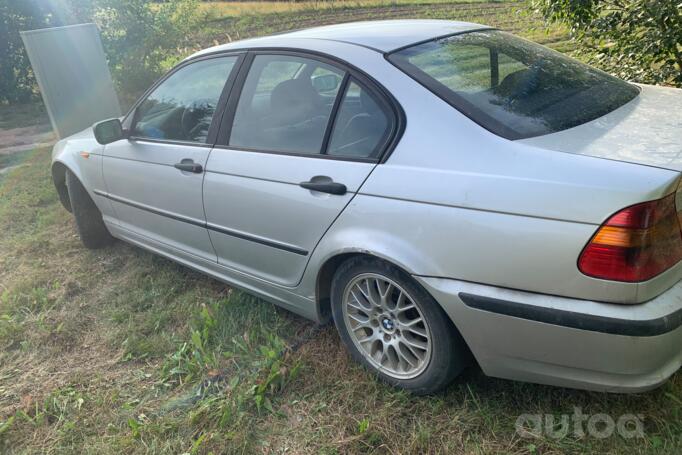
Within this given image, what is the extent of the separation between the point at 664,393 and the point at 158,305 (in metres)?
2.73

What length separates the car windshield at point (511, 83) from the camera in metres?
2.15

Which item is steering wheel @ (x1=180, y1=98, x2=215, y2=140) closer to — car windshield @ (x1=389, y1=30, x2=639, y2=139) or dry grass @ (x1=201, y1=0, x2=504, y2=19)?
car windshield @ (x1=389, y1=30, x2=639, y2=139)

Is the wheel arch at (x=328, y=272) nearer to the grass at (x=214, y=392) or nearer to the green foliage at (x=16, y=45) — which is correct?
the grass at (x=214, y=392)

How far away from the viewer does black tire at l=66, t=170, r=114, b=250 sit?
4.18 metres

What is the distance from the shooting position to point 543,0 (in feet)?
14.4

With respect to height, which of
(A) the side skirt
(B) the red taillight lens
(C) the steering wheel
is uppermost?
(C) the steering wheel

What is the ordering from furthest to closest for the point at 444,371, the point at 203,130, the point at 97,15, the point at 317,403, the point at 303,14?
the point at 303,14, the point at 97,15, the point at 203,130, the point at 317,403, the point at 444,371

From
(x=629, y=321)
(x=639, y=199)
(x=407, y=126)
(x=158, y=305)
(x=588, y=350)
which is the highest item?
(x=407, y=126)

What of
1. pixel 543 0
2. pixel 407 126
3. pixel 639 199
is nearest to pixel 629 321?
pixel 639 199

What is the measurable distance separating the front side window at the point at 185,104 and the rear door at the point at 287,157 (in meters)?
0.21

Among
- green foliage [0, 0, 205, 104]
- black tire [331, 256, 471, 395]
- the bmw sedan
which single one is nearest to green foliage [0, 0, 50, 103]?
green foliage [0, 0, 205, 104]

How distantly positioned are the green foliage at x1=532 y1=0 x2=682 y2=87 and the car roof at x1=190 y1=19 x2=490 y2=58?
175cm

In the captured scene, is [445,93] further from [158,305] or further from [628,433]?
[158,305]

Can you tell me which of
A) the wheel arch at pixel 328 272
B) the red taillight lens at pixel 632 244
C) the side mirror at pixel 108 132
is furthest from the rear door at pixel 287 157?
the side mirror at pixel 108 132
